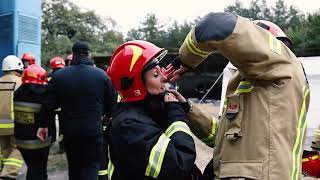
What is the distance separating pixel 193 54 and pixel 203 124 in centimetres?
59

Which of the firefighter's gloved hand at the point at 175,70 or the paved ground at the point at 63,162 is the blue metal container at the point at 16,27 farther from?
the firefighter's gloved hand at the point at 175,70

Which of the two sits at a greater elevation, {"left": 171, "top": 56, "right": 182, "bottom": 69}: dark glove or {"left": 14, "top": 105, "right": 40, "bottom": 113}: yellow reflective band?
{"left": 171, "top": 56, "right": 182, "bottom": 69}: dark glove

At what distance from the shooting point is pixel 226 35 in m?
1.76

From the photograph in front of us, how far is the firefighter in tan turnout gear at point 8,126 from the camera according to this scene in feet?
20.7

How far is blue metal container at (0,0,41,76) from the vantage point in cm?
968

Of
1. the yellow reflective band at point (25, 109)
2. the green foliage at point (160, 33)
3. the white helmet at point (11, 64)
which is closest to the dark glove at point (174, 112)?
the yellow reflective band at point (25, 109)

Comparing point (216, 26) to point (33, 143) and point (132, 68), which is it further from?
point (33, 143)

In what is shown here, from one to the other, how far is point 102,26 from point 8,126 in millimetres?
29751

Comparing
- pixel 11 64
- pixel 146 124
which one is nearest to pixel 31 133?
pixel 11 64

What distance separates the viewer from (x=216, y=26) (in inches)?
70.8

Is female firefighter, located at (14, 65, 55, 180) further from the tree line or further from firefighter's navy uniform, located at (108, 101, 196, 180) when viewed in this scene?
the tree line

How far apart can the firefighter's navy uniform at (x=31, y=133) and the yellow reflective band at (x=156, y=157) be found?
11.2 ft

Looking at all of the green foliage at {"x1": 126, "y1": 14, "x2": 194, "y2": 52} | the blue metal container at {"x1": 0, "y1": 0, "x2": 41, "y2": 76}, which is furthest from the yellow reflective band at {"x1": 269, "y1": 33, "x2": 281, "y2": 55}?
the green foliage at {"x1": 126, "y1": 14, "x2": 194, "y2": 52}

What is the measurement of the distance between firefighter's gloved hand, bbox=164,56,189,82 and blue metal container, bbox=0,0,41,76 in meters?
7.87
